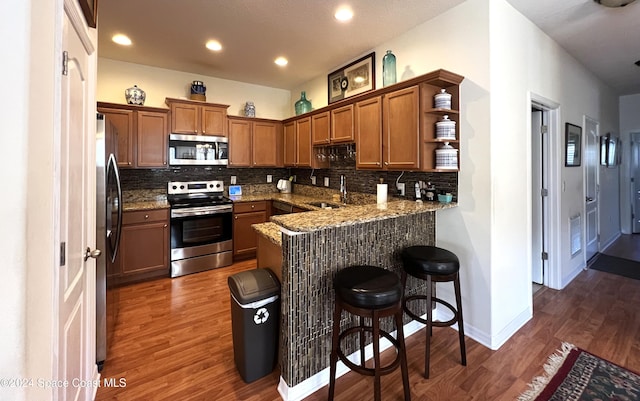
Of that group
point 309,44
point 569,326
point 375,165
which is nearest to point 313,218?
point 375,165

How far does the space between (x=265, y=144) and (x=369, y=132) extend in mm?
2222

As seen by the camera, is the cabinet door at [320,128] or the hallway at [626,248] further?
the hallway at [626,248]

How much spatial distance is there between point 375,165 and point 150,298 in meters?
2.83

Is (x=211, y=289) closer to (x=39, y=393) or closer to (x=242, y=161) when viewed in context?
(x=242, y=161)

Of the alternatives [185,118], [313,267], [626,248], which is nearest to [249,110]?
[185,118]

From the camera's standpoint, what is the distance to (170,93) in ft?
13.4

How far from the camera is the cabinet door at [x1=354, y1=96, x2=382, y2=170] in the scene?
2.78 metres

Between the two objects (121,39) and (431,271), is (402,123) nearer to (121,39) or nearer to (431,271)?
(431,271)

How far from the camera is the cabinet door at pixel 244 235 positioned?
405cm

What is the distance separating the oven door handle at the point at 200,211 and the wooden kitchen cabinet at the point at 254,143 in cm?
77

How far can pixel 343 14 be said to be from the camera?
8.28 ft

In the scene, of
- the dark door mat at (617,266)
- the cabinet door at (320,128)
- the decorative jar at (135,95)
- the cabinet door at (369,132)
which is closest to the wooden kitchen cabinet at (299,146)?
the cabinet door at (320,128)

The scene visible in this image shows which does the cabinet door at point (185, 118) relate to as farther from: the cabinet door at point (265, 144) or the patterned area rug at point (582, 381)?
the patterned area rug at point (582, 381)

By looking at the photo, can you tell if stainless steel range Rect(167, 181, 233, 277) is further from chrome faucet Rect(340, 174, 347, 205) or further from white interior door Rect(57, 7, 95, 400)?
white interior door Rect(57, 7, 95, 400)
